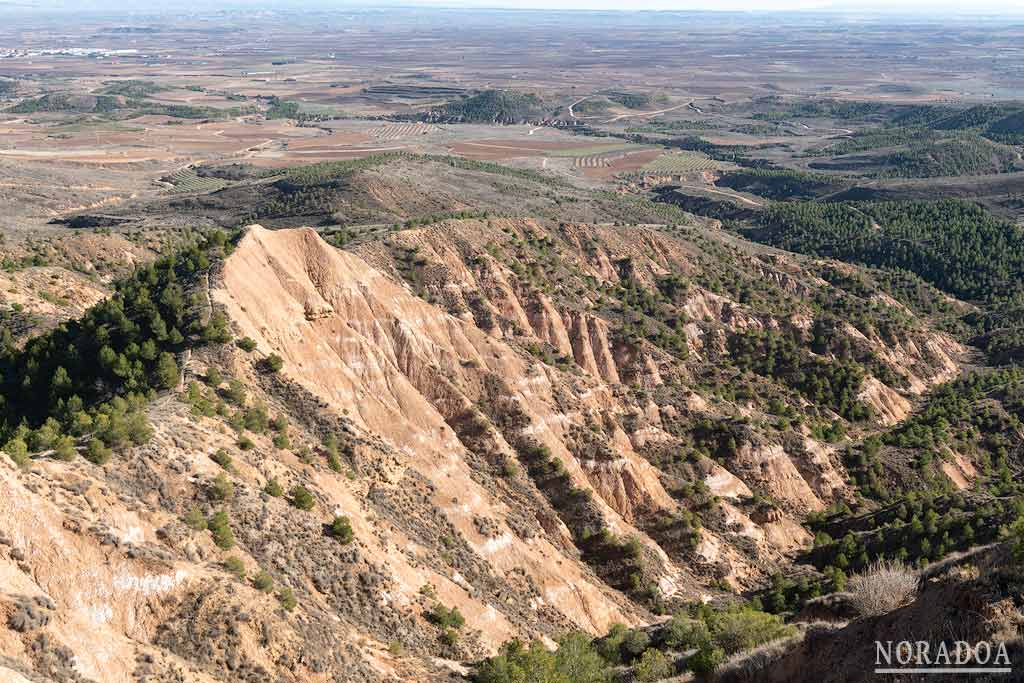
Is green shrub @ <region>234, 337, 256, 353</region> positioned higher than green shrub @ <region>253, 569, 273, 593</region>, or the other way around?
green shrub @ <region>234, 337, 256, 353</region>

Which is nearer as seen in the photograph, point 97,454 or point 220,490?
point 97,454

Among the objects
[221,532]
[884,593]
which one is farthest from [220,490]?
[884,593]

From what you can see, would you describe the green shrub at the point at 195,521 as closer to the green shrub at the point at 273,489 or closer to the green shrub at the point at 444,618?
the green shrub at the point at 273,489

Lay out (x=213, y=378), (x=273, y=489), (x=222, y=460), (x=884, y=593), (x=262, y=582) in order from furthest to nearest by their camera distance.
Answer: (x=213, y=378), (x=273, y=489), (x=222, y=460), (x=262, y=582), (x=884, y=593)

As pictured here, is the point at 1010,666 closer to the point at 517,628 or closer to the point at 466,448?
the point at 517,628

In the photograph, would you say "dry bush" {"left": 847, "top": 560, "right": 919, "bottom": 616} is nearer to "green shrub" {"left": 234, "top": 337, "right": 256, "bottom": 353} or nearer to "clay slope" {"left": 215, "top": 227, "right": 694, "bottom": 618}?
"clay slope" {"left": 215, "top": 227, "right": 694, "bottom": 618}

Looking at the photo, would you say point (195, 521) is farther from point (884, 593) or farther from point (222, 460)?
point (884, 593)

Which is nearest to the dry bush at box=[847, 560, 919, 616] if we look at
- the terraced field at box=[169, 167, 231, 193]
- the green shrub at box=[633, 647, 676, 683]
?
the green shrub at box=[633, 647, 676, 683]

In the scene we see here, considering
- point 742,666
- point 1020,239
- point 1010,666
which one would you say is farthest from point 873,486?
point 1020,239
